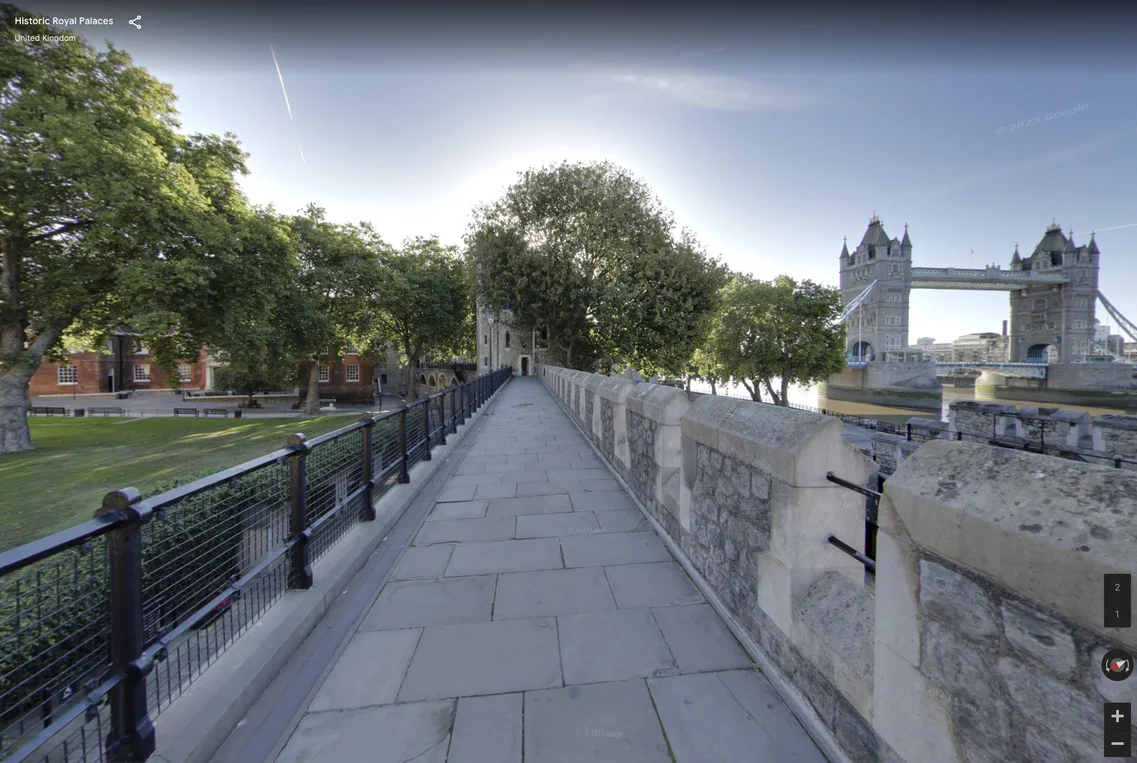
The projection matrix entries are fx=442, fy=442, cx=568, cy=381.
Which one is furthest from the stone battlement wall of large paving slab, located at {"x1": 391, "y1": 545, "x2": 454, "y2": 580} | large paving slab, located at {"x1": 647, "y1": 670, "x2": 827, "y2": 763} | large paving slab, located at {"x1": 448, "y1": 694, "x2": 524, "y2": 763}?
large paving slab, located at {"x1": 391, "y1": 545, "x2": 454, "y2": 580}

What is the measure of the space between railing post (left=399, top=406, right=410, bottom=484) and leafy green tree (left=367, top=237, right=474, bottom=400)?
29158 mm

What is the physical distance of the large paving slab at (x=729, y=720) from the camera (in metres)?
2.02

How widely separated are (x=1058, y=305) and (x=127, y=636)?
11571cm

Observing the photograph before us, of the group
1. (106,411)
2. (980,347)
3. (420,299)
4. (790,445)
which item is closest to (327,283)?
(420,299)

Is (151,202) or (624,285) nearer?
(151,202)

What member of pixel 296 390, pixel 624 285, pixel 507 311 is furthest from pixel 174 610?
pixel 296 390

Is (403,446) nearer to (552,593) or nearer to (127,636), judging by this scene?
(552,593)

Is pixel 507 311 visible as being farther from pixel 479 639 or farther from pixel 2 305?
pixel 479 639

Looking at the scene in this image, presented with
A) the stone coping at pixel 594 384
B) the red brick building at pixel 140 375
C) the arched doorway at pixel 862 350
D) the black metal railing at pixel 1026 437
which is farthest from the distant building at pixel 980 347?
the stone coping at pixel 594 384

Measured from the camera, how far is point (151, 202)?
1518 cm

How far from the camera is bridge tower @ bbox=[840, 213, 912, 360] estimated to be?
7612cm

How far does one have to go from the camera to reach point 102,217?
14531 millimetres

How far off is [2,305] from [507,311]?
2206 centimetres

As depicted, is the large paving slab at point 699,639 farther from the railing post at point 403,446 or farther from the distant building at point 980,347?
the distant building at point 980,347
